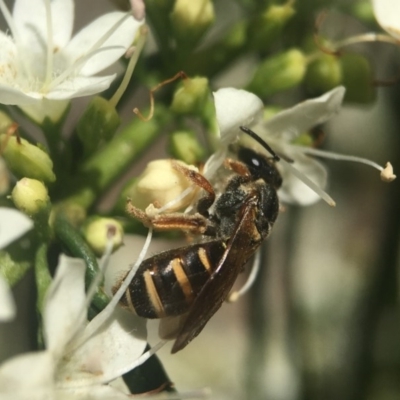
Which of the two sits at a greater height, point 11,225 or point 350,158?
point 11,225

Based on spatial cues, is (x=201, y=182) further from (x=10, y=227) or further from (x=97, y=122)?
(x=10, y=227)

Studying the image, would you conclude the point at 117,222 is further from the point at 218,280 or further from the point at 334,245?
the point at 334,245

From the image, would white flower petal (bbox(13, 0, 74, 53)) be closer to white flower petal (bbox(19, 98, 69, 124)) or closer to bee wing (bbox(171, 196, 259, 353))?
white flower petal (bbox(19, 98, 69, 124))

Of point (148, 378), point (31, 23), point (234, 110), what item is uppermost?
point (31, 23)

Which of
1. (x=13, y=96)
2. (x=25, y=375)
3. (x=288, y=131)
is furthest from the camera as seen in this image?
(x=288, y=131)

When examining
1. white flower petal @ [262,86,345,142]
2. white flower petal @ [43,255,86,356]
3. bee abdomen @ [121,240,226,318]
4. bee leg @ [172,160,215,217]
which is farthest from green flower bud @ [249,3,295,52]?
white flower petal @ [43,255,86,356]

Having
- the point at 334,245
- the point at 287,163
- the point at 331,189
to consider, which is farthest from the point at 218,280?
the point at 334,245

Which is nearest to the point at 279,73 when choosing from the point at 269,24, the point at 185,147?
the point at 269,24
